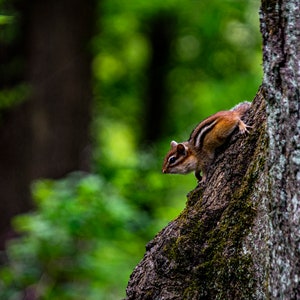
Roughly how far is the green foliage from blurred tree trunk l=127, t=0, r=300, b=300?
10.5 feet

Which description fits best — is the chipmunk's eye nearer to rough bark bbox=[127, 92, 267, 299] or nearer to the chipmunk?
the chipmunk

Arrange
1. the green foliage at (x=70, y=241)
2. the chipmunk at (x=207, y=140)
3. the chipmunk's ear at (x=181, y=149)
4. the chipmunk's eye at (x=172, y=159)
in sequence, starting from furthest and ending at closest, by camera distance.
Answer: the green foliage at (x=70, y=241) → the chipmunk's eye at (x=172, y=159) → the chipmunk's ear at (x=181, y=149) → the chipmunk at (x=207, y=140)

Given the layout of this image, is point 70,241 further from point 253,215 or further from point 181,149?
point 253,215

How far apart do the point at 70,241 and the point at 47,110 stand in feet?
11.0

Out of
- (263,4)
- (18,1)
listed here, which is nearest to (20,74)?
(18,1)

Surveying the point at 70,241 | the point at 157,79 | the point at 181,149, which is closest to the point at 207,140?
the point at 181,149

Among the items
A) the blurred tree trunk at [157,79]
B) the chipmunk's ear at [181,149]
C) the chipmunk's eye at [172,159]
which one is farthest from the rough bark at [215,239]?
the blurred tree trunk at [157,79]

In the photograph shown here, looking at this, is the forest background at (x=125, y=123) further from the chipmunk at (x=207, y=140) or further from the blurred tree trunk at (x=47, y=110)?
the chipmunk at (x=207, y=140)

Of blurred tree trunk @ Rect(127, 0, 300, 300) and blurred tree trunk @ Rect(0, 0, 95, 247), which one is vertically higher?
blurred tree trunk @ Rect(0, 0, 95, 247)

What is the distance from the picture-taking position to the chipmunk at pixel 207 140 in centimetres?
414

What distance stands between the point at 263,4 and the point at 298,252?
3.29 ft

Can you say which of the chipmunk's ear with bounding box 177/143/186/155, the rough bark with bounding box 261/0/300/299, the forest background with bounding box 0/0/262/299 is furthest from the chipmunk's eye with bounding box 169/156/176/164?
the rough bark with bounding box 261/0/300/299

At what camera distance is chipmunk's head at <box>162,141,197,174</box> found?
16.1 ft

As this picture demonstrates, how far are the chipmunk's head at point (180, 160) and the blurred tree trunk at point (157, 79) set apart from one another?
11770 mm
